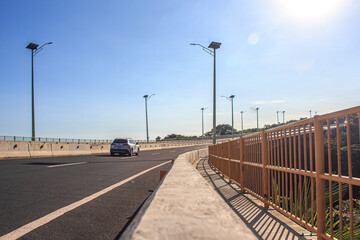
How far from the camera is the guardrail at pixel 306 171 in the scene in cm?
304

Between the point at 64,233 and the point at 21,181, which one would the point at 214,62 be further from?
the point at 64,233

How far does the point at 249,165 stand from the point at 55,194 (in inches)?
181

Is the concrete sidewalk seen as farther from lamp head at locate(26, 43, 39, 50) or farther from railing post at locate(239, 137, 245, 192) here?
lamp head at locate(26, 43, 39, 50)

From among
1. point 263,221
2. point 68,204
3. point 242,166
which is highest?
point 242,166

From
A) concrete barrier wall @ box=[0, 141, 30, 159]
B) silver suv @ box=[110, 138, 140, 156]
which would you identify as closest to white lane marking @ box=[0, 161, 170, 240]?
concrete barrier wall @ box=[0, 141, 30, 159]

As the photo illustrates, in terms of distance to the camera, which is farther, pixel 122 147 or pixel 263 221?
pixel 122 147

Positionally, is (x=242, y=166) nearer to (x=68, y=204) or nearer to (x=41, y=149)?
(x=68, y=204)

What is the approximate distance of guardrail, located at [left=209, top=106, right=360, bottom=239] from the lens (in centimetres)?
304

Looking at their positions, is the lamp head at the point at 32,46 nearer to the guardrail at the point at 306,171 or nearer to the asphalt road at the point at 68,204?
the asphalt road at the point at 68,204

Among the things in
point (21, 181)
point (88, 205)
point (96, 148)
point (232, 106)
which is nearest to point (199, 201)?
point (88, 205)

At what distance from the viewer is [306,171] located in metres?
3.89

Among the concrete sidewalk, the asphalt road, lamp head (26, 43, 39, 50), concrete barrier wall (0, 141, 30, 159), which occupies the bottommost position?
the concrete sidewalk

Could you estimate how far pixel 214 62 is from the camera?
1012 inches

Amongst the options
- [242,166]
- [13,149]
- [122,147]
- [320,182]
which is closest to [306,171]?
[320,182]
